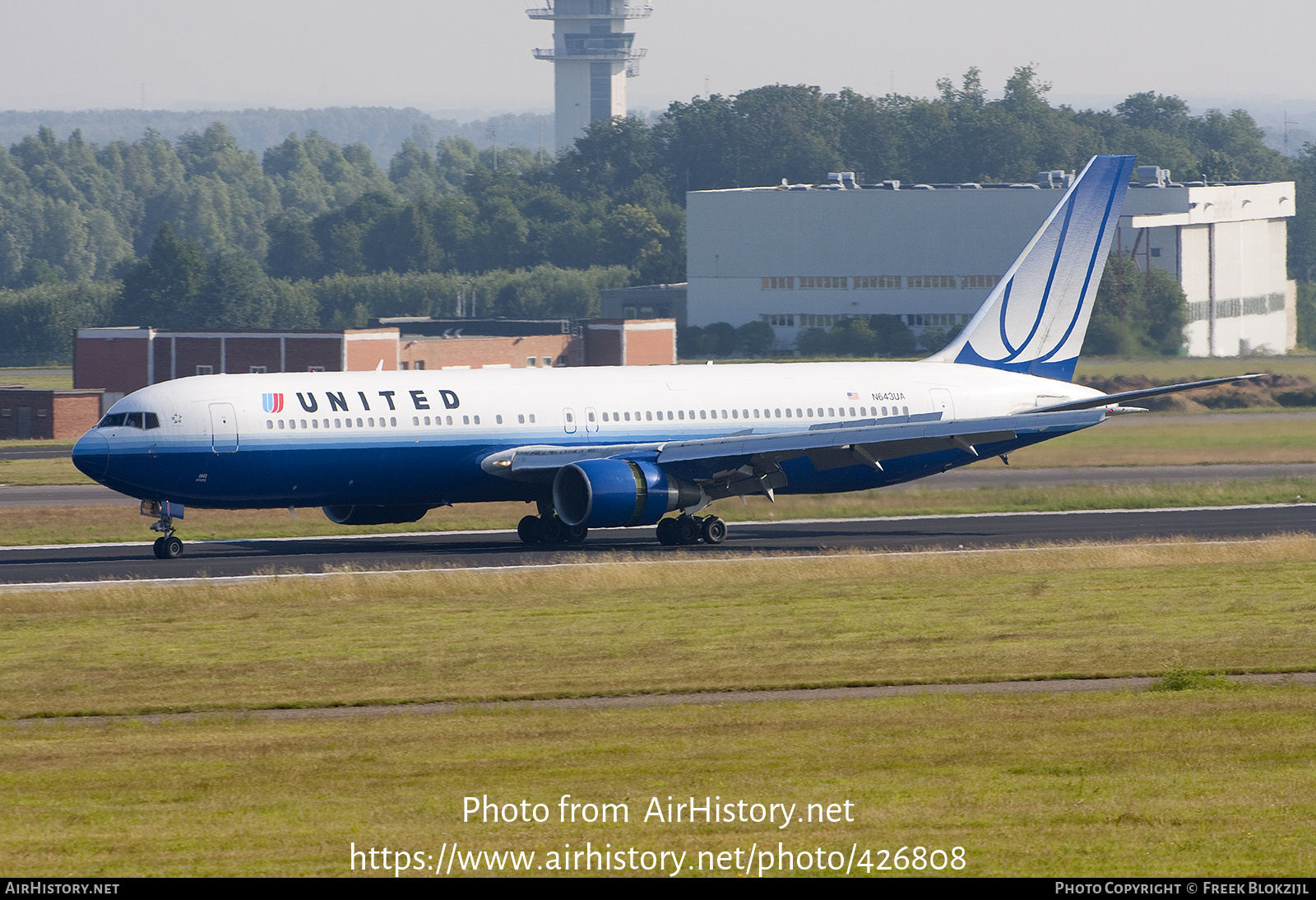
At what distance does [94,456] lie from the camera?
40750 millimetres

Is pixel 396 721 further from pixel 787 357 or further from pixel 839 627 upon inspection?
pixel 787 357

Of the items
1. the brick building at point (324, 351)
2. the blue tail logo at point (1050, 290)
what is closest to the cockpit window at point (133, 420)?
the blue tail logo at point (1050, 290)

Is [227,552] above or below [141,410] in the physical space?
below

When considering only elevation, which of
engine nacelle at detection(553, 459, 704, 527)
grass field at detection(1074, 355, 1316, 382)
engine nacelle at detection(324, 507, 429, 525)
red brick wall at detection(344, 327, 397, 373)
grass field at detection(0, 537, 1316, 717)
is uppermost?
red brick wall at detection(344, 327, 397, 373)

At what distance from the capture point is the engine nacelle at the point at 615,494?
42.6m

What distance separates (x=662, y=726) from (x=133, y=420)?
79.7 feet

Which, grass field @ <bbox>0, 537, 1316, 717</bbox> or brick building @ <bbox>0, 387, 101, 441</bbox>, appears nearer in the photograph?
grass field @ <bbox>0, 537, 1316, 717</bbox>

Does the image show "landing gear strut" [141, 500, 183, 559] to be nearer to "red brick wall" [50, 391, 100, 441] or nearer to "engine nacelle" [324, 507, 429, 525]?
"engine nacelle" [324, 507, 429, 525]

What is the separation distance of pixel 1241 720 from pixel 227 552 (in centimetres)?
3014

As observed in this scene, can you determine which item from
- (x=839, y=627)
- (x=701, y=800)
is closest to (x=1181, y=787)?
(x=701, y=800)

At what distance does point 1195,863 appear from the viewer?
14.0 metres

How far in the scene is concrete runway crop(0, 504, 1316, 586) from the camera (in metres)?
41.3

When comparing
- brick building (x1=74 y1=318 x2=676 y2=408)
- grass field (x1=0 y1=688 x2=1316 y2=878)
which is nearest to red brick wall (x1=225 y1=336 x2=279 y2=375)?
brick building (x1=74 y1=318 x2=676 y2=408)

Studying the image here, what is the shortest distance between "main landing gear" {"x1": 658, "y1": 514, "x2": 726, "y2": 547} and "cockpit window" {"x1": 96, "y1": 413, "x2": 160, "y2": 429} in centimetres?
1319
